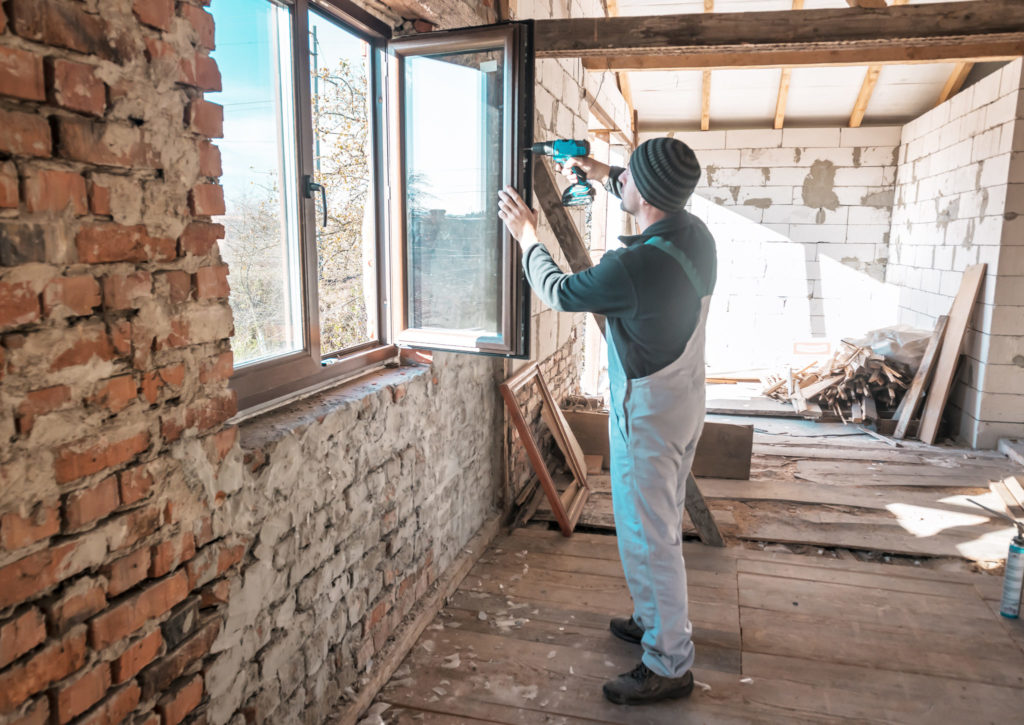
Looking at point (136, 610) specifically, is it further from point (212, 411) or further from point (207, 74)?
point (207, 74)

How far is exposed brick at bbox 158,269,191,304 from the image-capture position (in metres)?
1.28

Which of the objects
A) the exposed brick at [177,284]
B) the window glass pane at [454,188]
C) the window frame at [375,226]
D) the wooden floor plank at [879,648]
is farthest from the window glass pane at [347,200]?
the wooden floor plank at [879,648]

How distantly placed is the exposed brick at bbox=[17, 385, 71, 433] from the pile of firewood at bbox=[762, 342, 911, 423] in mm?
5458

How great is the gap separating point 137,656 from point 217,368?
0.54 metres

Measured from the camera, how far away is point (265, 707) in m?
1.65

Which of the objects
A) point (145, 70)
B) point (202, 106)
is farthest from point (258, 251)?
point (145, 70)

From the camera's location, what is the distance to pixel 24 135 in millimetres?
989

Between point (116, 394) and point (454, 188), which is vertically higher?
point (454, 188)

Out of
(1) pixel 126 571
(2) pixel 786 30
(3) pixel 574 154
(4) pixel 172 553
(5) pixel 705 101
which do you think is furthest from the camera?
(5) pixel 705 101

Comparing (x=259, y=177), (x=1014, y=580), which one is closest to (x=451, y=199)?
(x=259, y=177)

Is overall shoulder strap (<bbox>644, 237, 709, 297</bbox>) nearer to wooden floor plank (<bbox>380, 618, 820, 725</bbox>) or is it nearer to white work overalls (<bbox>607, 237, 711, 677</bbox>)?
white work overalls (<bbox>607, 237, 711, 677</bbox>)

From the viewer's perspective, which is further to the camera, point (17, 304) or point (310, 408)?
point (310, 408)

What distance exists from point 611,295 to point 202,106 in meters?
1.09

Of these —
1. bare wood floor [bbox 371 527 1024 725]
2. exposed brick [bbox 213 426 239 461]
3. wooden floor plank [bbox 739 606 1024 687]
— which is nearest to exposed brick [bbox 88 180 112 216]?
exposed brick [bbox 213 426 239 461]
